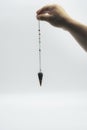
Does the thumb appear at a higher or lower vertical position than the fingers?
lower

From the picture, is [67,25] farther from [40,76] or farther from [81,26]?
[40,76]

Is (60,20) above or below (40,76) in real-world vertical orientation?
above

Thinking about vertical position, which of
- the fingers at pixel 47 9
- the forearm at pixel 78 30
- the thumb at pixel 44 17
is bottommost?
the forearm at pixel 78 30

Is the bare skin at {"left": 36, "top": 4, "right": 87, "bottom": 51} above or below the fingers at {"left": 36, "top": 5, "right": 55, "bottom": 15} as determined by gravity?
below

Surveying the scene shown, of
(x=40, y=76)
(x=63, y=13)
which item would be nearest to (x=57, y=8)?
(x=63, y=13)

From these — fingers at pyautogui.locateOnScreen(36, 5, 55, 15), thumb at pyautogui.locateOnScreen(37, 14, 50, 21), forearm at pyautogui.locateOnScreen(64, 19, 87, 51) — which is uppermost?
fingers at pyautogui.locateOnScreen(36, 5, 55, 15)

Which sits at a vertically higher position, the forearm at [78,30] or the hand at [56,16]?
the hand at [56,16]

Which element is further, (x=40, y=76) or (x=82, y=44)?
(x=40, y=76)

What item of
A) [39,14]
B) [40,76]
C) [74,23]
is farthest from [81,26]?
[40,76]
